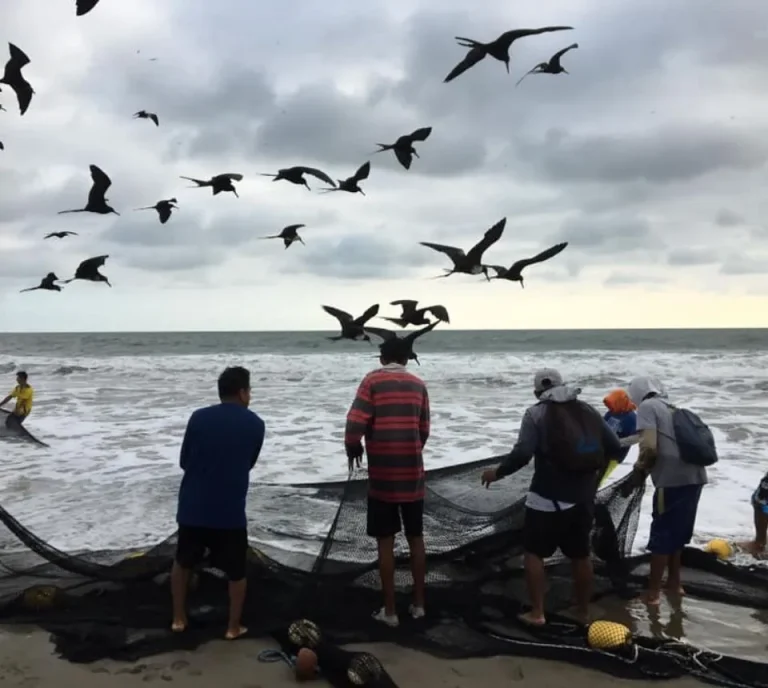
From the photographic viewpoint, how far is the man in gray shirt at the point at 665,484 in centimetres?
486

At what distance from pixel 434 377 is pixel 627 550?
2454 cm

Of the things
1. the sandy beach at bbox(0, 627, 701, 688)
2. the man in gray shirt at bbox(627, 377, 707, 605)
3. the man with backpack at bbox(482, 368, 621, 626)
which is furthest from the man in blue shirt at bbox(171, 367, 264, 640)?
the man in gray shirt at bbox(627, 377, 707, 605)

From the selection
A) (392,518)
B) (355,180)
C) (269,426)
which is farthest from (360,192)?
(269,426)

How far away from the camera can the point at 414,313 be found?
22.1ft

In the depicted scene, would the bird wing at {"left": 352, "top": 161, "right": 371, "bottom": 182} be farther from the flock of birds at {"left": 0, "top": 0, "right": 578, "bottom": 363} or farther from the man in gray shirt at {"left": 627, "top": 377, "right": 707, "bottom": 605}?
the man in gray shirt at {"left": 627, "top": 377, "right": 707, "bottom": 605}

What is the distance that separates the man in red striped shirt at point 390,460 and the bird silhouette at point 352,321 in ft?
5.17

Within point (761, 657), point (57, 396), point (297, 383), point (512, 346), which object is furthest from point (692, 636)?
point (512, 346)

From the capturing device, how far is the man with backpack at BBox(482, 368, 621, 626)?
173 inches

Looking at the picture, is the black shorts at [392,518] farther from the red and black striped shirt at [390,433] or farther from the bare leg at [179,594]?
the bare leg at [179,594]

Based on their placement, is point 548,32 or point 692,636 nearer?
point 692,636

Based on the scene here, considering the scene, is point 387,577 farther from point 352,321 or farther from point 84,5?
point 84,5

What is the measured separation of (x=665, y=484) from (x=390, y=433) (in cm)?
181

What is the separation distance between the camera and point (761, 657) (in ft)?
13.7

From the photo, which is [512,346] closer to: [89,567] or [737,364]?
[737,364]
